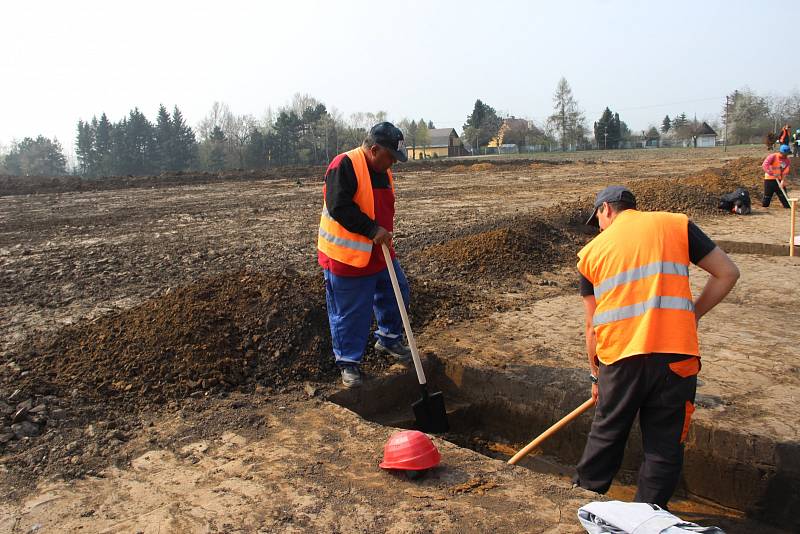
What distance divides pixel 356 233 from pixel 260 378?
1.41 metres

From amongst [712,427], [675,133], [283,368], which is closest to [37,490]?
[283,368]

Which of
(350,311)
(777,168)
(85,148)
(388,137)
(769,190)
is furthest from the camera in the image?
(85,148)

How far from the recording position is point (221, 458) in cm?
360

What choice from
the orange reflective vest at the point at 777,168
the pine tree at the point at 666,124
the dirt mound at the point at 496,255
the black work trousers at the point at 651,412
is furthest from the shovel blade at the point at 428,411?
the pine tree at the point at 666,124

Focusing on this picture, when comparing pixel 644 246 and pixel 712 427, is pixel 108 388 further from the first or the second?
pixel 712 427

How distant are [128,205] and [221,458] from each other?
18.9 meters

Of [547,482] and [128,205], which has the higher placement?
[128,205]

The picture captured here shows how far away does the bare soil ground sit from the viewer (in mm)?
3078

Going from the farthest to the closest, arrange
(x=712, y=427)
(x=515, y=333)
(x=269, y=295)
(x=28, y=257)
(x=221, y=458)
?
(x=28, y=257), (x=515, y=333), (x=269, y=295), (x=712, y=427), (x=221, y=458)

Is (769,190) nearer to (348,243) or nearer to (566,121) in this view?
(348,243)

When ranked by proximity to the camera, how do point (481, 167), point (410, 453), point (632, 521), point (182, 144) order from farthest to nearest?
point (182, 144), point (481, 167), point (410, 453), point (632, 521)

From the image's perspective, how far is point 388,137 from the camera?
436 centimetres

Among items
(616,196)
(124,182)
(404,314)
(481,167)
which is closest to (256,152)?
(124,182)

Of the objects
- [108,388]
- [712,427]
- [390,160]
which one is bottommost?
[712,427]
